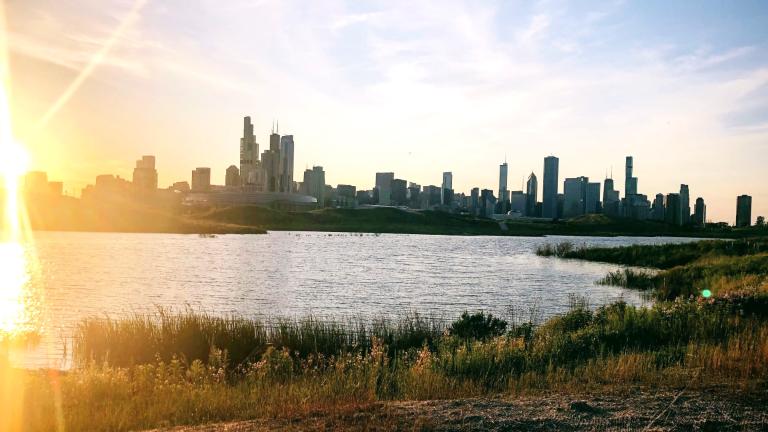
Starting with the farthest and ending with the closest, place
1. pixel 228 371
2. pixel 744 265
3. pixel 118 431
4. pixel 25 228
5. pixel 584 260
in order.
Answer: pixel 25 228 → pixel 584 260 → pixel 744 265 → pixel 228 371 → pixel 118 431

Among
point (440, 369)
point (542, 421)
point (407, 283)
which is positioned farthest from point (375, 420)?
point (407, 283)

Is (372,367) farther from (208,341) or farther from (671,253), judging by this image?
(671,253)

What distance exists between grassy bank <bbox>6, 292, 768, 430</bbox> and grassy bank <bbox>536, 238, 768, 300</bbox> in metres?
8.13

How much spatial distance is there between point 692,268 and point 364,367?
143 ft

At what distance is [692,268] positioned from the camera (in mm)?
52406

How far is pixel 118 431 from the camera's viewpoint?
36.7 ft

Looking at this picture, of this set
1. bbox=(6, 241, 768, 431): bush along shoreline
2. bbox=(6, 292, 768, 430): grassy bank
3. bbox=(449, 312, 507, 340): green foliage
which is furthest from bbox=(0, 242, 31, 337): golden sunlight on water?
bbox=(449, 312, 507, 340): green foliage

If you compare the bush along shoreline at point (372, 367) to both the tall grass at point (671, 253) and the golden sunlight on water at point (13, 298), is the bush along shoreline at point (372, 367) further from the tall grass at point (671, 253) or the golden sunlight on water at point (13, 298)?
the tall grass at point (671, 253)

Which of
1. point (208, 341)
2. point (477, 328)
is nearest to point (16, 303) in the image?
point (208, 341)

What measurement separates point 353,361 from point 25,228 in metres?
165

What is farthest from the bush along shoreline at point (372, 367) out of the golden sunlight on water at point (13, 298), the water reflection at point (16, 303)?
the golden sunlight on water at point (13, 298)

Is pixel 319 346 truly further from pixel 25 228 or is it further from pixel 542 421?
pixel 25 228

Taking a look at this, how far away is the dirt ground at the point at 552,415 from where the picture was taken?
10.0 metres

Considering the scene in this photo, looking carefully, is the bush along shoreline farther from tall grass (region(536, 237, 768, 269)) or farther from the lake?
tall grass (region(536, 237, 768, 269))
